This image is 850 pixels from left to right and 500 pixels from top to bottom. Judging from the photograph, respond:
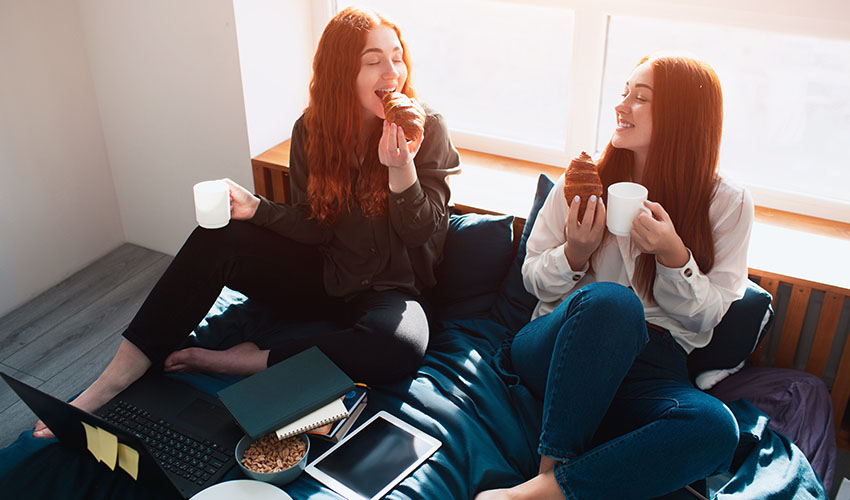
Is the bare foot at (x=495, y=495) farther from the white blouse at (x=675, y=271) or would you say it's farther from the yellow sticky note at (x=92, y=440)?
the yellow sticky note at (x=92, y=440)

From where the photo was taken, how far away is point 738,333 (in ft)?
6.06

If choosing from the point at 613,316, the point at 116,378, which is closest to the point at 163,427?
the point at 116,378

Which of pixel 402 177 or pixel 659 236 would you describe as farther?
pixel 402 177

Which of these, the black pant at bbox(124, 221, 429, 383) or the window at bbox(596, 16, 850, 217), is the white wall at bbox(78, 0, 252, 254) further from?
the window at bbox(596, 16, 850, 217)

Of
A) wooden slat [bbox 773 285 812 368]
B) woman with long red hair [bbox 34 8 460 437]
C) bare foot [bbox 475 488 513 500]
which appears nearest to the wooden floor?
woman with long red hair [bbox 34 8 460 437]

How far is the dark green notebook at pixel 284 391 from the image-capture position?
5.47 ft

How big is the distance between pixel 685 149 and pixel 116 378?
56.8 inches

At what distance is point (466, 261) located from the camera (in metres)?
2.16

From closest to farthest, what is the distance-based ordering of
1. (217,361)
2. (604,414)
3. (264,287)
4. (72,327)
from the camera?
1. (604,414)
2. (217,361)
3. (264,287)
4. (72,327)

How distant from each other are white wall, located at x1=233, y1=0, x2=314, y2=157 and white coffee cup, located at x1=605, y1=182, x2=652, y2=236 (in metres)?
1.44

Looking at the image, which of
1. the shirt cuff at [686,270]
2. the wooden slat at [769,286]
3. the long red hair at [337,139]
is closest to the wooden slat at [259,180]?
the long red hair at [337,139]

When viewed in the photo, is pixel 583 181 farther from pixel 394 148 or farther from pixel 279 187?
pixel 279 187

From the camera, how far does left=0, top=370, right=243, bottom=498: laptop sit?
152 cm

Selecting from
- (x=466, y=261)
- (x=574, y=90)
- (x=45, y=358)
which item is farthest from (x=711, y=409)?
(x=45, y=358)
